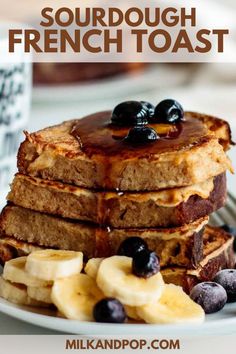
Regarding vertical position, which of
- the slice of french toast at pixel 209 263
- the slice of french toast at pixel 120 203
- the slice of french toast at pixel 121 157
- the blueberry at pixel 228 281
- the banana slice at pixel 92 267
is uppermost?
the slice of french toast at pixel 121 157

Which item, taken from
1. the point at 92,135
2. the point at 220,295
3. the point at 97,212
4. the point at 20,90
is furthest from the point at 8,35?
the point at 220,295

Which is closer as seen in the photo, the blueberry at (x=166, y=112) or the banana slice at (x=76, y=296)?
the banana slice at (x=76, y=296)

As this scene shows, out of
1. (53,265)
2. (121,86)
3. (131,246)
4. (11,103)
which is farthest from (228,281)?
(121,86)

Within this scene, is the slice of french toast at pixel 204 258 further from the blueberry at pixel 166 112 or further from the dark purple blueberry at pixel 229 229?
the blueberry at pixel 166 112

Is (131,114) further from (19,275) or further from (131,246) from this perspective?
(19,275)

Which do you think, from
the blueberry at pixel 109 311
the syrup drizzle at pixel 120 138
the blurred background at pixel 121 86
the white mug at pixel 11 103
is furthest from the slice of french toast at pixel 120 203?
the blurred background at pixel 121 86

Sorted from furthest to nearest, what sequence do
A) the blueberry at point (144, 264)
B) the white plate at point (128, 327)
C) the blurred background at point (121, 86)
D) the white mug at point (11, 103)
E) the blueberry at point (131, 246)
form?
the blurred background at point (121, 86) < the white mug at point (11, 103) < the blueberry at point (131, 246) < the blueberry at point (144, 264) < the white plate at point (128, 327)

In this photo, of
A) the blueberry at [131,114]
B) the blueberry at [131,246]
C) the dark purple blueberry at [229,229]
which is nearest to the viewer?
the blueberry at [131,246]

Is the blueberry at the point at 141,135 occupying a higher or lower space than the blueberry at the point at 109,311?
higher
